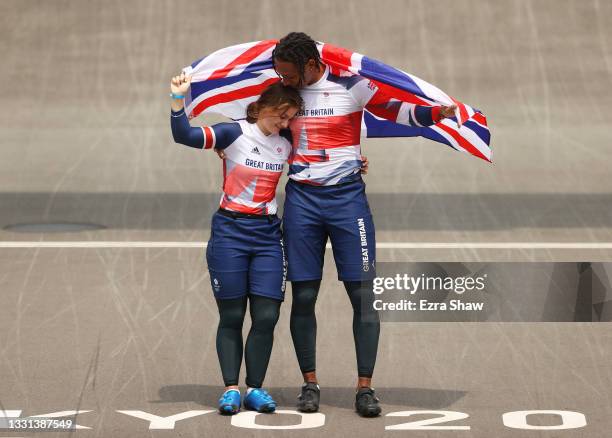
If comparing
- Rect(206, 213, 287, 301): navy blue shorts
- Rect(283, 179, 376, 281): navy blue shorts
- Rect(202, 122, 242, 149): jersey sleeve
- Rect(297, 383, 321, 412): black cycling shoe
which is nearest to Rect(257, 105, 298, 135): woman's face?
Rect(202, 122, 242, 149): jersey sleeve

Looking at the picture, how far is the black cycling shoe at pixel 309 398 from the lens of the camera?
26.1 ft

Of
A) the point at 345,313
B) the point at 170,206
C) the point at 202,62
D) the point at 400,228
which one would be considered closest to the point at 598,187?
the point at 400,228

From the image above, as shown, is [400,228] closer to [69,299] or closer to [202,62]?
[69,299]

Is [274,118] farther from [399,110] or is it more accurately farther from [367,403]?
[367,403]

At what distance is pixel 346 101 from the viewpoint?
809 cm

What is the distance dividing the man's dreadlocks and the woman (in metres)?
0.18

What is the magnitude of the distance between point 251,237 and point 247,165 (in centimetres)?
40

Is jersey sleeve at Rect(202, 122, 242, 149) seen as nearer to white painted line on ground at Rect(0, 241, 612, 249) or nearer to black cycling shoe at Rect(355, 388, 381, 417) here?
black cycling shoe at Rect(355, 388, 381, 417)

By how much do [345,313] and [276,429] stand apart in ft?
10.2

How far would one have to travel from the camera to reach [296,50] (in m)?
7.89

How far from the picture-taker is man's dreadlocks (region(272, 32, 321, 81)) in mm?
7891
